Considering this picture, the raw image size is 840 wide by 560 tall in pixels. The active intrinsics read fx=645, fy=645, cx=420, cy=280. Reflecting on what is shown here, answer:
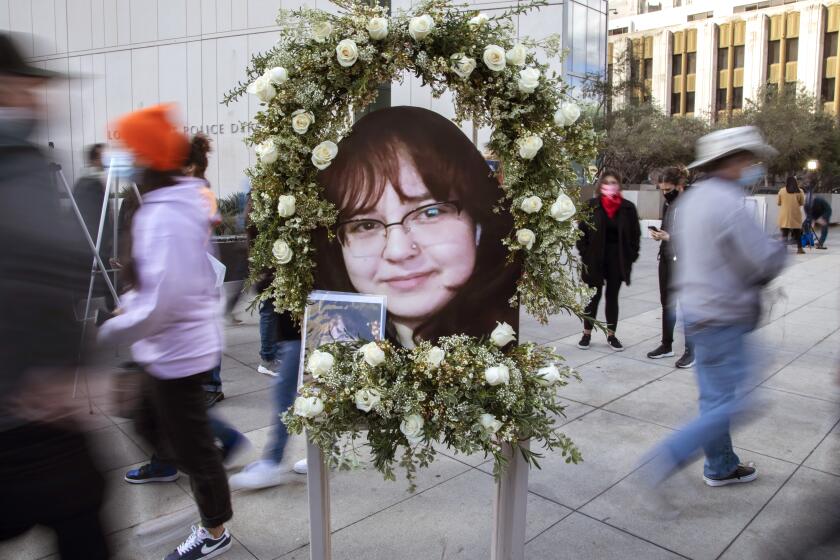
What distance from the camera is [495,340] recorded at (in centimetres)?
259

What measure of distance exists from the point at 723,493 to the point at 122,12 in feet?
81.3

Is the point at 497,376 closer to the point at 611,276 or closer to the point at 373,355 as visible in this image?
the point at 373,355

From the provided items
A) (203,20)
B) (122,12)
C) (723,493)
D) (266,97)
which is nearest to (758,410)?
(723,493)

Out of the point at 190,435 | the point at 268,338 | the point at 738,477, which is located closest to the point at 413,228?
the point at 190,435

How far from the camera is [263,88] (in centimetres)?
246

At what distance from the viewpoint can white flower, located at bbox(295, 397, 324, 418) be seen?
8.09 ft

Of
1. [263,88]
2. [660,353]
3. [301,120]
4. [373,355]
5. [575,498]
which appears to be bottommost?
[575,498]

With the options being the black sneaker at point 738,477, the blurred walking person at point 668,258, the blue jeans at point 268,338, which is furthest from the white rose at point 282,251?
the blurred walking person at point 668,258

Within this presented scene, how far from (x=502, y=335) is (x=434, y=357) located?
1.04 feet

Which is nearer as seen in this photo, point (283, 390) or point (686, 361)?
point (283, 390)

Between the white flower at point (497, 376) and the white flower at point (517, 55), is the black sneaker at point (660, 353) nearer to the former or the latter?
the white flower at point (497, 376)

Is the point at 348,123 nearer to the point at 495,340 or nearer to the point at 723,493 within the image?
the point at 495,340

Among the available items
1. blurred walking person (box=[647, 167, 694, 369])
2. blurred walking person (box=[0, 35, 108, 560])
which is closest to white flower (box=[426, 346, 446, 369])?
blurred walking person (box=[0, 35, 108, 560])

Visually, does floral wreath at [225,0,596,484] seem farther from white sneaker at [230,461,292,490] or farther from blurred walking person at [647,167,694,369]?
blurred walking person at [647,167,694,369]
